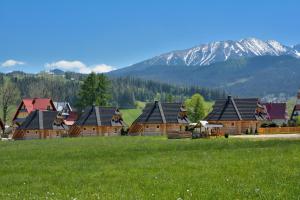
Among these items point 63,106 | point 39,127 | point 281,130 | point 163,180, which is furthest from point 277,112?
point 163,180

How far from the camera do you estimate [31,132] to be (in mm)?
98875

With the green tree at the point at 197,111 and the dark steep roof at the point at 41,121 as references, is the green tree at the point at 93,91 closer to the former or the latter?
the dark steep roof at the point at 41,121

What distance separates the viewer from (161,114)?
9812 cm

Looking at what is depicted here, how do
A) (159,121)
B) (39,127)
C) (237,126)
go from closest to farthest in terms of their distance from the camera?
(237,126) < (159,121) < (39,127)

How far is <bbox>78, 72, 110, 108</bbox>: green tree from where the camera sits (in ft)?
401

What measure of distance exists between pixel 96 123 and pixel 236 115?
27.9m

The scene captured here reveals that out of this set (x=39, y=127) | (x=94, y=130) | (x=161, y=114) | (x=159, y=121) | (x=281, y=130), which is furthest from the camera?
(x=94, y=130)

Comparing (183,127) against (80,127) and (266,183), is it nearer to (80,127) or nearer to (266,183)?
(80,127)

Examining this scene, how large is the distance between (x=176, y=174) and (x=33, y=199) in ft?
21.2

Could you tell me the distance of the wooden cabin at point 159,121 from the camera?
9744cm

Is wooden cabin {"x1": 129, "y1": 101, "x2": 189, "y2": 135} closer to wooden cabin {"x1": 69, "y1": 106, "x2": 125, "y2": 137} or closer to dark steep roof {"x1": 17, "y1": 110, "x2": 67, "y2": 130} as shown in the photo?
wooden cabin {"x1": 69, "y1": 106, "x2": 125, "y2": 137}

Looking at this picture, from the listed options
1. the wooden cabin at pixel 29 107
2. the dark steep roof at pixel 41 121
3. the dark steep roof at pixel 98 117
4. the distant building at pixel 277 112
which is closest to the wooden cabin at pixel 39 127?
the dark steep roof at pixel 41 121

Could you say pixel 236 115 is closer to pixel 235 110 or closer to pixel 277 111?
pixel 235 110

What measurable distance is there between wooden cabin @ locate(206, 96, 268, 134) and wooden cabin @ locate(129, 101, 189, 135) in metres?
8.04
